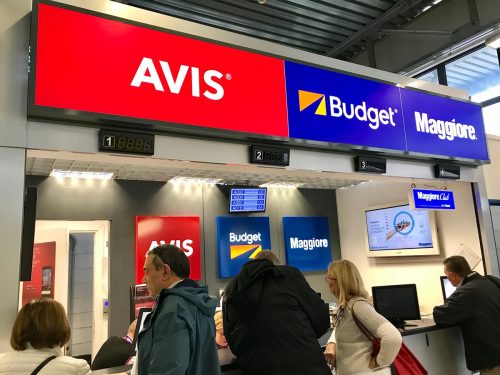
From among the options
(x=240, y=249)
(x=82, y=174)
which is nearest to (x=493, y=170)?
(x=240, y=249)

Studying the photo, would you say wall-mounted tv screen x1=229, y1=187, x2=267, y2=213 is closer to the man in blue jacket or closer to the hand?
the hand

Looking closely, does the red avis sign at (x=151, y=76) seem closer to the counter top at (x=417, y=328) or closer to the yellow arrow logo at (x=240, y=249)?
the counter top at (x=417, y=328)

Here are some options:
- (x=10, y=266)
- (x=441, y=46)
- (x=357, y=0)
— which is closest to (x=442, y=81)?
(x=441, y=46)

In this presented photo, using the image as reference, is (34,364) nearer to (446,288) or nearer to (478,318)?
(478,318)

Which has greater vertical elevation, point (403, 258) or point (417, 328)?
point (403, 258)

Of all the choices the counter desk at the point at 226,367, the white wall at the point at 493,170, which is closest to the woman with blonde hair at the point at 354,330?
the counter desk at the point at 226,367

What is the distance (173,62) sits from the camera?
247cm

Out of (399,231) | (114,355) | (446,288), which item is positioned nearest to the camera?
(114,355)

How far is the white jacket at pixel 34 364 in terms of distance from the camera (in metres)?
1.60

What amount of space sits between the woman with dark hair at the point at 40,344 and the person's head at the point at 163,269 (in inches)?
14.9

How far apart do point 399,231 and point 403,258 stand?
0.36 meters

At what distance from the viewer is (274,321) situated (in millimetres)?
2021

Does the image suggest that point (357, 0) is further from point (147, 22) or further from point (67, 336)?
point (67, 336)

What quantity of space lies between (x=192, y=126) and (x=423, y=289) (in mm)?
3651
